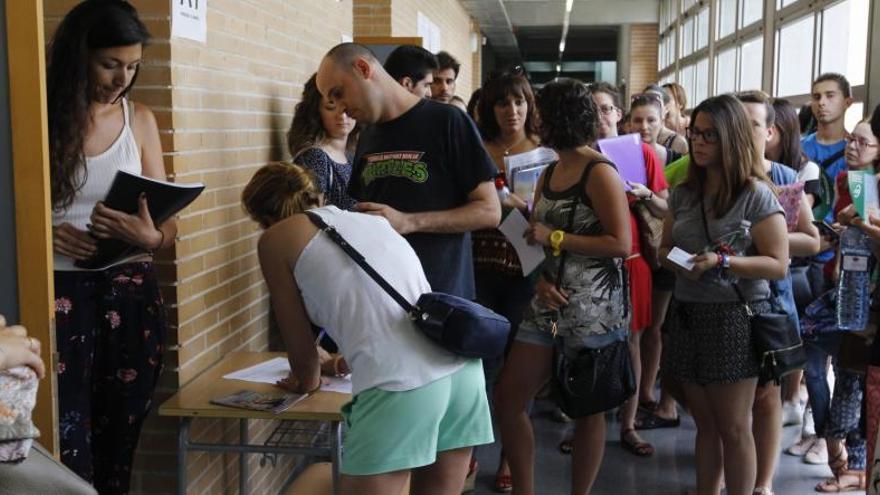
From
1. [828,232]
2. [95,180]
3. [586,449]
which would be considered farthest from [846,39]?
[95,180]

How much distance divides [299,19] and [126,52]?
1766 mm

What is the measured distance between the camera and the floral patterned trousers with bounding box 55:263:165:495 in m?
2.17

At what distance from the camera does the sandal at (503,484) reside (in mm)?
3671

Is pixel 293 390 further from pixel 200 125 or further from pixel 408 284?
pixel 200 125

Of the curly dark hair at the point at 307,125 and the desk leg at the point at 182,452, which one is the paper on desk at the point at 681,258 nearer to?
the curly dark hair at the point at 307,125

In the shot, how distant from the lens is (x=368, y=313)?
1952 millimetres

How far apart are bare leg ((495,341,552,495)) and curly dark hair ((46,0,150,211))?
1511mm

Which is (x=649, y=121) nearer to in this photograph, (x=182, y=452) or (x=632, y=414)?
(x=632, y=414)

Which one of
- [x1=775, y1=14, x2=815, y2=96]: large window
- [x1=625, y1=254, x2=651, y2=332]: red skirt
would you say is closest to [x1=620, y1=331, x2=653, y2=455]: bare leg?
[x1=625, y1=254, x2=651, y2=332]: red skirt

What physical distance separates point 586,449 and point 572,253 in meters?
0.71

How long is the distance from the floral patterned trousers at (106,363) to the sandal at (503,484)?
1.72m

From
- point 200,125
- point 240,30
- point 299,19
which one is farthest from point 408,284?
point 299,19

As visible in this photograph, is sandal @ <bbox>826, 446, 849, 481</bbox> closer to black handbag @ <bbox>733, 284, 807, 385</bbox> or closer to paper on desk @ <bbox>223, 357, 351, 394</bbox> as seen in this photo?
black handbag @ <bbox>733, 284, 807, 385</bbox>

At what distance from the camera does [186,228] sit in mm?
2717
